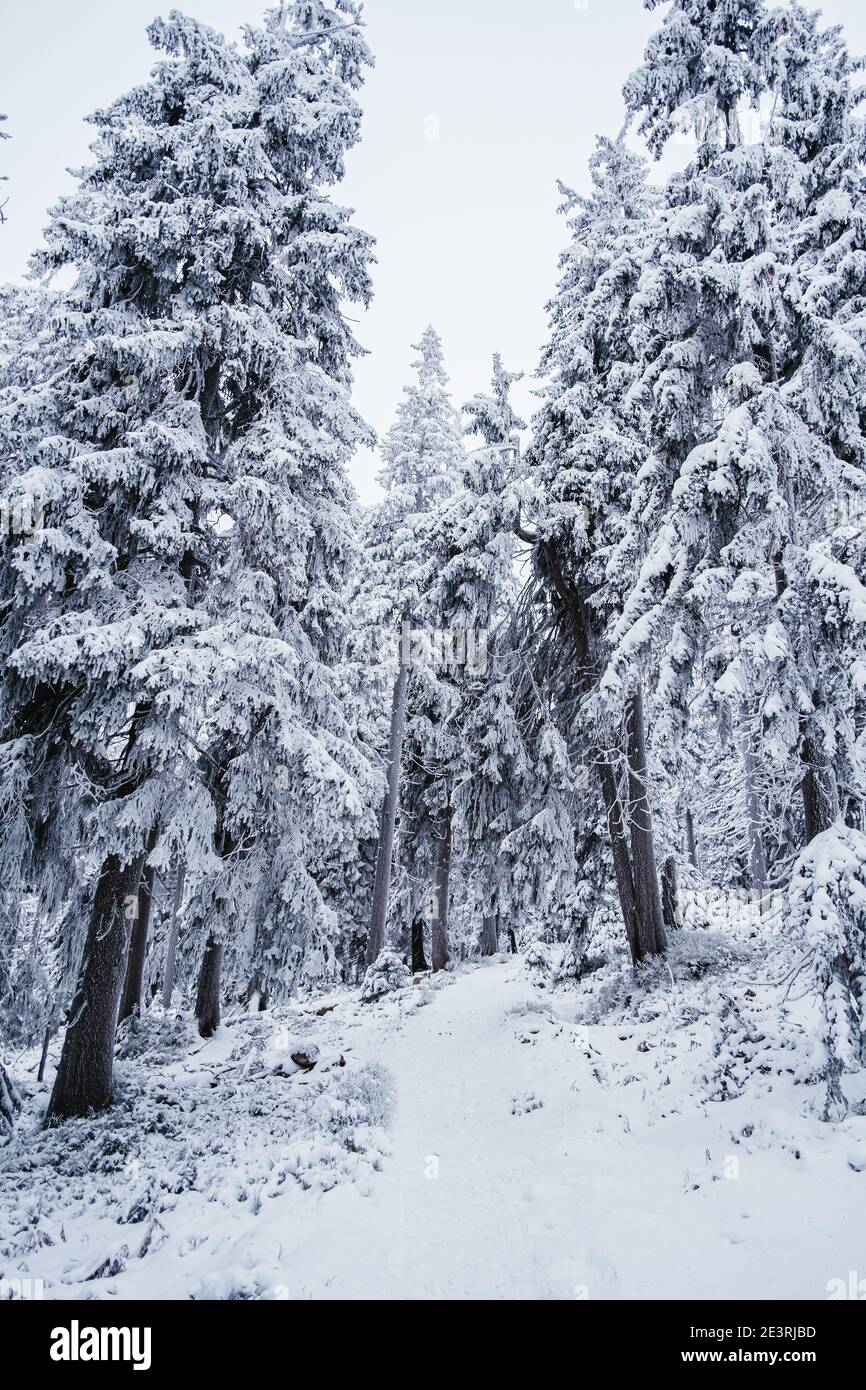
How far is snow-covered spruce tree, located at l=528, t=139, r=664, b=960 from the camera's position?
12.0m

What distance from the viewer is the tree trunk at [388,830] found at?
18453 millimetres

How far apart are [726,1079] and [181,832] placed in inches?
271

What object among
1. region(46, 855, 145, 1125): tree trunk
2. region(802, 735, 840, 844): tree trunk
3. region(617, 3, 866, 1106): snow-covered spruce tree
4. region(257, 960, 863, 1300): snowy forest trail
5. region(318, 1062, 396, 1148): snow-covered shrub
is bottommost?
region(257, 960, 863, 1300): snowy forest trail

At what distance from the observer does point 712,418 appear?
363 inches

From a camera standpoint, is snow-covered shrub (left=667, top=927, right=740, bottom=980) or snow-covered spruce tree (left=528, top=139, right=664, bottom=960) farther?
snow-covered spruce tree (left=528, top=139, right=664, bottom=960)

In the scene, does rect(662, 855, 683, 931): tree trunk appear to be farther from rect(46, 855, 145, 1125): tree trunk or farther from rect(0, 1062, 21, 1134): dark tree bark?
rect(0, 1062, 21, 1134): dark tree bark

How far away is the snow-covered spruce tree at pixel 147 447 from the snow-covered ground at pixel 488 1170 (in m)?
2.32

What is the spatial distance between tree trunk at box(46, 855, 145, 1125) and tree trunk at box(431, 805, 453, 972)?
1249 centimetres

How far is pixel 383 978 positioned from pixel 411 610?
10.1 m

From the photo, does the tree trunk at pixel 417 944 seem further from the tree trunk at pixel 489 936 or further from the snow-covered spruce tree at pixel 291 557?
the snow-covered spruce tree at pixel 291 557

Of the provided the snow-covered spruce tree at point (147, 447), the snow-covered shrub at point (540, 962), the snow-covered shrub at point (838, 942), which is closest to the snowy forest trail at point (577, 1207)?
the snow-covered shrub at point (838, 942)

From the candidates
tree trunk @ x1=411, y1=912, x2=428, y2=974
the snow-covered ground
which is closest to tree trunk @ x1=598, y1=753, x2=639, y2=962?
the snow-covered ground

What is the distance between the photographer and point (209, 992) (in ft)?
47.4
